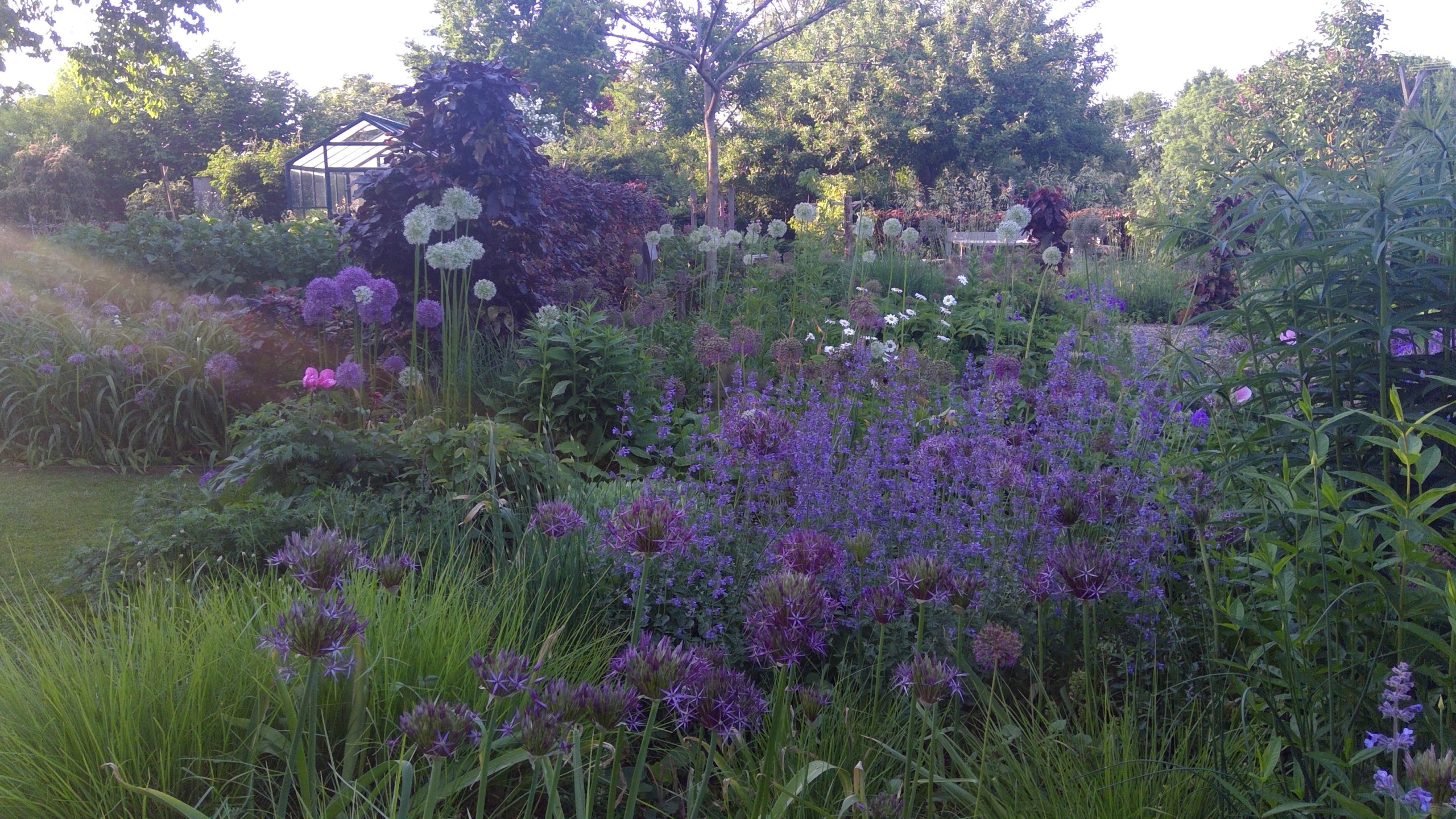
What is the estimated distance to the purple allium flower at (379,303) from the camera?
4652mm

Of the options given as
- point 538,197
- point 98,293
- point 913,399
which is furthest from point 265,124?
point 913,399

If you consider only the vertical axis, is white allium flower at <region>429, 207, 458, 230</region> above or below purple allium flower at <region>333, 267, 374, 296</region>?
above

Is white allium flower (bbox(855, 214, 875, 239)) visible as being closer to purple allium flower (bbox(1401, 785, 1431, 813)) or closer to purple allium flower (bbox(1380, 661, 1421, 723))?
purple allium flower (bbox(1380, 661, 1421, 723))

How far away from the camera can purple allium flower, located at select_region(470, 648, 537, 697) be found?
1135 millimetres

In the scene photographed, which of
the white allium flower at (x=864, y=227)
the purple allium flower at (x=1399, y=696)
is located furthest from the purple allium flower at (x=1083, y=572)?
the white allium flower at (x=864, y=227)

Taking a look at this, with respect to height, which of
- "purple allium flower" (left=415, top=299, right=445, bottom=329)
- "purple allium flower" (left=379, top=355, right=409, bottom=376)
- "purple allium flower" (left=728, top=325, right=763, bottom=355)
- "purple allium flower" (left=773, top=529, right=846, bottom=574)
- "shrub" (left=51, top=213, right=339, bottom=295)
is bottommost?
"purple allium flower" (left=379, top=355, right=409, bottom=376)

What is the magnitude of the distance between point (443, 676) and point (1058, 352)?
9.56ft

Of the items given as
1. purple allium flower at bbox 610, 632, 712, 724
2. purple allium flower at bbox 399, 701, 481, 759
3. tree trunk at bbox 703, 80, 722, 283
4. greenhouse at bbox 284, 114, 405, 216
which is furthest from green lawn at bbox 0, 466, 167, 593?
greenhouse at bbox 284, 114, 405, 216

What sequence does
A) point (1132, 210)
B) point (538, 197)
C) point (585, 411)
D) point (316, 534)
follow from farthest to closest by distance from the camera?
point (1132, 210)
point (538, 197)
point (585, 411)
point (316, 534)

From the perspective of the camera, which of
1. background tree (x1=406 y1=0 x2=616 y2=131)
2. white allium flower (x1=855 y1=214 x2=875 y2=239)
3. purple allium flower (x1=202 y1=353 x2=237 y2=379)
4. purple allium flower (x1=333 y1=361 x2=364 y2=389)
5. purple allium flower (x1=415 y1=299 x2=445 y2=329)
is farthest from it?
background tree (x1=406 y1=0 x2=616 y2=131)

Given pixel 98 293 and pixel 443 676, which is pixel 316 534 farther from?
pixel 98 293

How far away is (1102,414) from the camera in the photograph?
A: 11.6 feet

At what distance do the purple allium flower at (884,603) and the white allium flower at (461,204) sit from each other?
3.68 metres

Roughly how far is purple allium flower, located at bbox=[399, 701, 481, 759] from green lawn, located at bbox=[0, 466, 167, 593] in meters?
2.71
